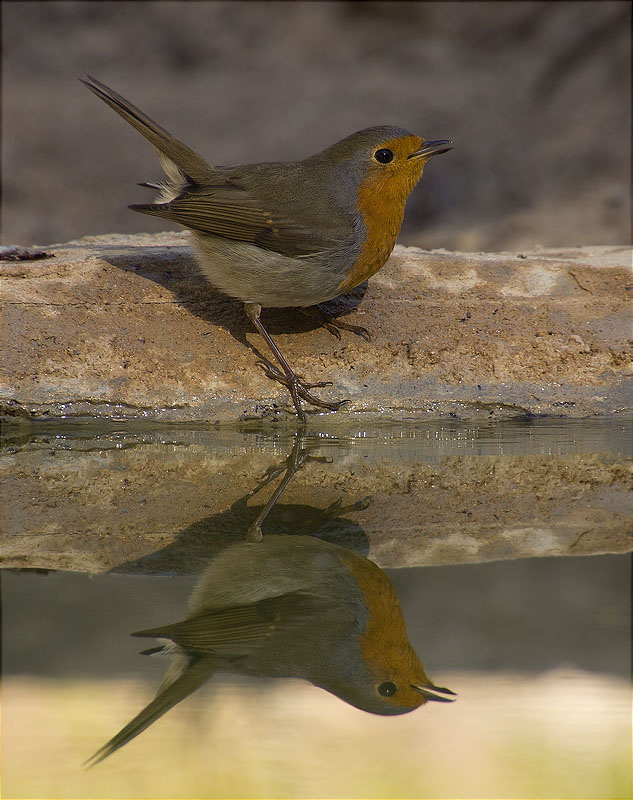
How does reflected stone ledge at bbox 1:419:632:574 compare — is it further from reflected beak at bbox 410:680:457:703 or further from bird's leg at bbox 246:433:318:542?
reflected beak at bbox 410:680:457:703

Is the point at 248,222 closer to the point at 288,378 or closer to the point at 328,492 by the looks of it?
the point at 288,378

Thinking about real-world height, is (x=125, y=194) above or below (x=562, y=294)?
above

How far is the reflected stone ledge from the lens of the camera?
322cm

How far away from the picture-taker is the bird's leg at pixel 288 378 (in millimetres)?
4598

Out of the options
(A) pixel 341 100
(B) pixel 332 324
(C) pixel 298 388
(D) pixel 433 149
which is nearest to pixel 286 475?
(C) pixel 298 388

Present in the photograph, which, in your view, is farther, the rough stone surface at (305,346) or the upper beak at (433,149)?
the rough stone surface at (305,346)

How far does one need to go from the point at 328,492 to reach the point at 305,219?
1.42 metres

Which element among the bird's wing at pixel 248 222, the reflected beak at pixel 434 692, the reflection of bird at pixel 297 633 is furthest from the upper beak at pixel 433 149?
the reflected beak at pixel 434 692

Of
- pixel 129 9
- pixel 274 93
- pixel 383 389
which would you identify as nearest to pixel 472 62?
pixel 274 93

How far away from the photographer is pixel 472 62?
39.9 feet

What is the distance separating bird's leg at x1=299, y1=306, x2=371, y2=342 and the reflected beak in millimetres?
2453

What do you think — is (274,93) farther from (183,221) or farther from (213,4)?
(183,221)

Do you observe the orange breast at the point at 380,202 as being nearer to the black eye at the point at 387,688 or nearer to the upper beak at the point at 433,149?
the upper beak at the point at 433,149

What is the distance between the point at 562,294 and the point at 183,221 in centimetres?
208
